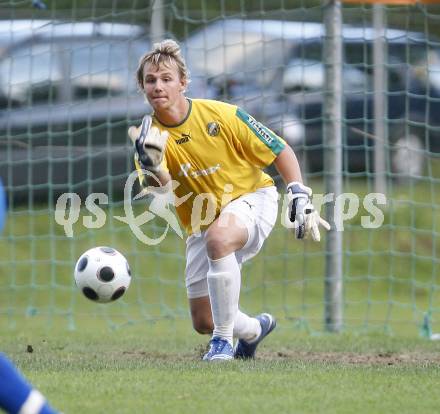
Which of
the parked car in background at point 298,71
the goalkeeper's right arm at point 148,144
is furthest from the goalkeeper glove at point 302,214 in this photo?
the parked car in background at point 298,71

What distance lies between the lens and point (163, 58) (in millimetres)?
6438

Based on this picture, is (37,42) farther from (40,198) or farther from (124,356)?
(124,356)

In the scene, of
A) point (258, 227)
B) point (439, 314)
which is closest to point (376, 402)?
point (258, 227)

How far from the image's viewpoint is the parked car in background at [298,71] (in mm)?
9320

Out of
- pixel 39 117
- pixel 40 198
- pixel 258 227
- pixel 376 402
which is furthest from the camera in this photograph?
pixel 40 198

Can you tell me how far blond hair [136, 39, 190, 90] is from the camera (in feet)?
21.1

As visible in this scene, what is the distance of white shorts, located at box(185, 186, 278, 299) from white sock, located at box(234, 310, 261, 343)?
0.81 ft

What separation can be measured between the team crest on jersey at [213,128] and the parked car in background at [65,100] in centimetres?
297

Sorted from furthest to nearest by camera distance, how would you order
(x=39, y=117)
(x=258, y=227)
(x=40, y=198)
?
(x=40, y=198) < (x=39, y=117) < (x=258, y=227)

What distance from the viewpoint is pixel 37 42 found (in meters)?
10.2

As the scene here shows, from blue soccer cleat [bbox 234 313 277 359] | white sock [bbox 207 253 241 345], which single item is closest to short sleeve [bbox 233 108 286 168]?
white sock [bbox 207 253 241 345]

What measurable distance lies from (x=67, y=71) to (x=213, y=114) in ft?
12.9

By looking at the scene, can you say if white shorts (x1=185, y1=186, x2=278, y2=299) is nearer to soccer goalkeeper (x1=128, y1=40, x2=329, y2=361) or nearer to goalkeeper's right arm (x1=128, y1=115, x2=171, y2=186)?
soccer goalkeeper (x1=128, y1=40, x2=329, y2=361)

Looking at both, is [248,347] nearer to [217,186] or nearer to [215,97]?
[217,186]
